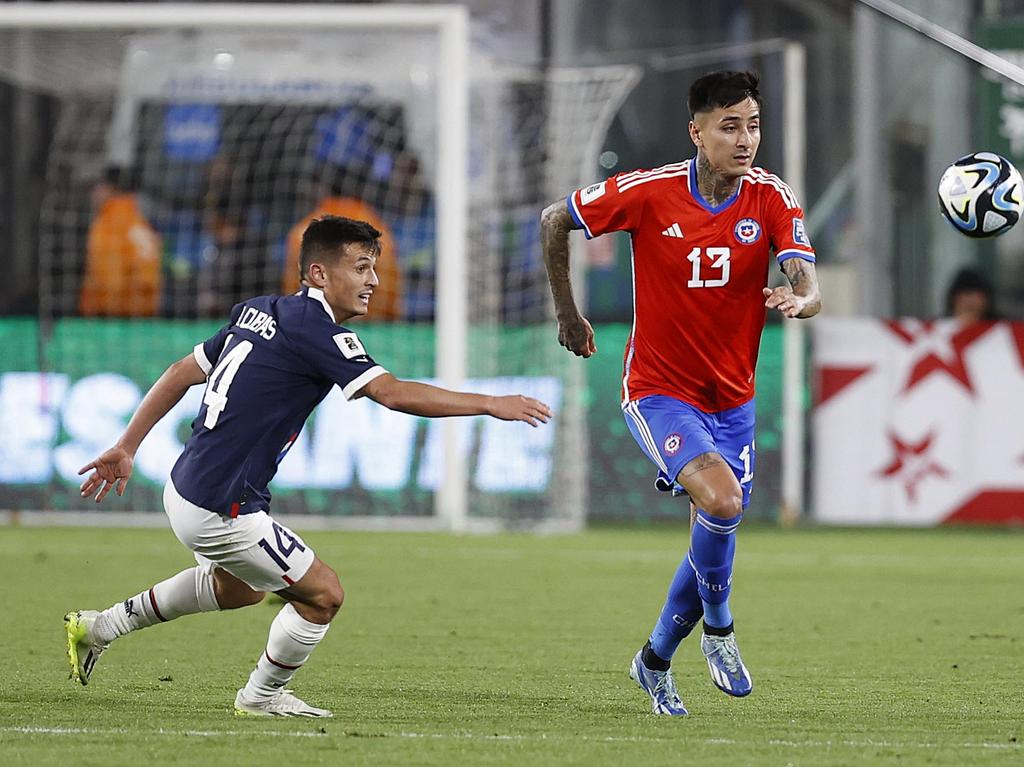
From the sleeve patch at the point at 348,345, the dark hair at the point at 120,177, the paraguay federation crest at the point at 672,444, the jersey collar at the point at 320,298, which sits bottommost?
the paraguay federation crest at the point at 672,444

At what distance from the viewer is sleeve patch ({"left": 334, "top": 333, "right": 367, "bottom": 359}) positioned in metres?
5.89

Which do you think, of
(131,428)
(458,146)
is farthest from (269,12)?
(131,428)

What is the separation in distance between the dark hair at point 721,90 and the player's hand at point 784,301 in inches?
31.6

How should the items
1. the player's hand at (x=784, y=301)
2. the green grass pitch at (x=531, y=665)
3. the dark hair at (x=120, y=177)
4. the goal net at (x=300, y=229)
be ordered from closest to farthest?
the green grass pitch at (x=531, y=665), the player's hand at (x=784, y=301), the goal net at (x=300, y=229), the dark hair at (x=120, y=177)

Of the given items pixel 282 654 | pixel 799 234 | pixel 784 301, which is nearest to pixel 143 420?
pixel 282 654

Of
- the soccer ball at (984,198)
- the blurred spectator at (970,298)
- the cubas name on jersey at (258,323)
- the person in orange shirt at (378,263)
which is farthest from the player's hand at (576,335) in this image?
the blurred spectator at (970,298)

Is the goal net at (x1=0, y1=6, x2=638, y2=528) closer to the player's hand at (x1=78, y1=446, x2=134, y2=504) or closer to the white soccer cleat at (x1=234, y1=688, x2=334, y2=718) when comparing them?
the player's hand at (x1=78, y1=446, x2=134, y2=504)

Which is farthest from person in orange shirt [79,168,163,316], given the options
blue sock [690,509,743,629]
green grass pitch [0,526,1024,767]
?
blue sock [690,509,743,629]

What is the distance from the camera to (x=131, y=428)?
6.37 metres

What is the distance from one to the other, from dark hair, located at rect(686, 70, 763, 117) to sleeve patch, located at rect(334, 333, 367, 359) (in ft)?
4.69

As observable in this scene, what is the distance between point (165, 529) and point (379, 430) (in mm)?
1758

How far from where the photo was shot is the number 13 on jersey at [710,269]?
645 centimetres

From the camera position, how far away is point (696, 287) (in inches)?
256

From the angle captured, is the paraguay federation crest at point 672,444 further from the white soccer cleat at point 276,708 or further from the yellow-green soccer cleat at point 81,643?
the yellow-green soccer cleat at point 81,643
